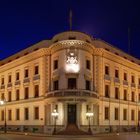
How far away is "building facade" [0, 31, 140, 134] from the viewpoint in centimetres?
5444

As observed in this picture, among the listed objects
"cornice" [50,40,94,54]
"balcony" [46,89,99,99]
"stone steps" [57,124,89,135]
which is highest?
"cornice" [50,40,94,54]

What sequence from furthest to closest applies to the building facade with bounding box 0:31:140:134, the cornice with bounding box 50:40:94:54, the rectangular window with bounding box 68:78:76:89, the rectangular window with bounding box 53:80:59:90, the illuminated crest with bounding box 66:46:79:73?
the rectangular window with bounding box 53:80:59:90 < the cornice with bounding box 50:40:94:54 < the illuminated crest with bounding box 66:46:79:73 < the rectangular window with bounding box 68:78:76:89 < the building facade with bounding box 0:31:140:134

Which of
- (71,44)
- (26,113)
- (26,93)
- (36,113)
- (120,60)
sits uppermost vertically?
(71,44)

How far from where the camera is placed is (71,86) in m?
55.0

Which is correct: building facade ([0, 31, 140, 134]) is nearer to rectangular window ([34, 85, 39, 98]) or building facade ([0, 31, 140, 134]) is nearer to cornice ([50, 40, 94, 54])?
cornice ([50, 40, 94, 54])

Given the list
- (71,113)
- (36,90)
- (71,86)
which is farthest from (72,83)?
(36,90)

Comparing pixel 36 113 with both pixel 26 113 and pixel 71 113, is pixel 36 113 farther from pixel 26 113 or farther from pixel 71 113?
pixel 71 113

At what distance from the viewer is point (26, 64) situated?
65.7 meters

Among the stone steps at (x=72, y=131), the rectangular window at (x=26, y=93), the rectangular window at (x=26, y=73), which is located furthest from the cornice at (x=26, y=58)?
the stone steps at (x=72, y=131)

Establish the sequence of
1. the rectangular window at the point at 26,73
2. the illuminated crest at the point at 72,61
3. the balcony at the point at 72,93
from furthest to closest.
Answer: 1. the rectangular window at the point at 26,73
2. the illuminated crest at the point at 72,61
3. the balcony at the point at 72,93

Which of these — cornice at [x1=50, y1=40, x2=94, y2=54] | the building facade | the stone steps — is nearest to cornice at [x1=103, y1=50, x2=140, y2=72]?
the building facade

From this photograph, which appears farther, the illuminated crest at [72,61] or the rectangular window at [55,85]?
the rectangular window at [55,85]

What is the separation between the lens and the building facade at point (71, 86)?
179 ft

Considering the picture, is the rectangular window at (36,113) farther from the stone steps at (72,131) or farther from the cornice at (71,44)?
the cornice at (71,44)
